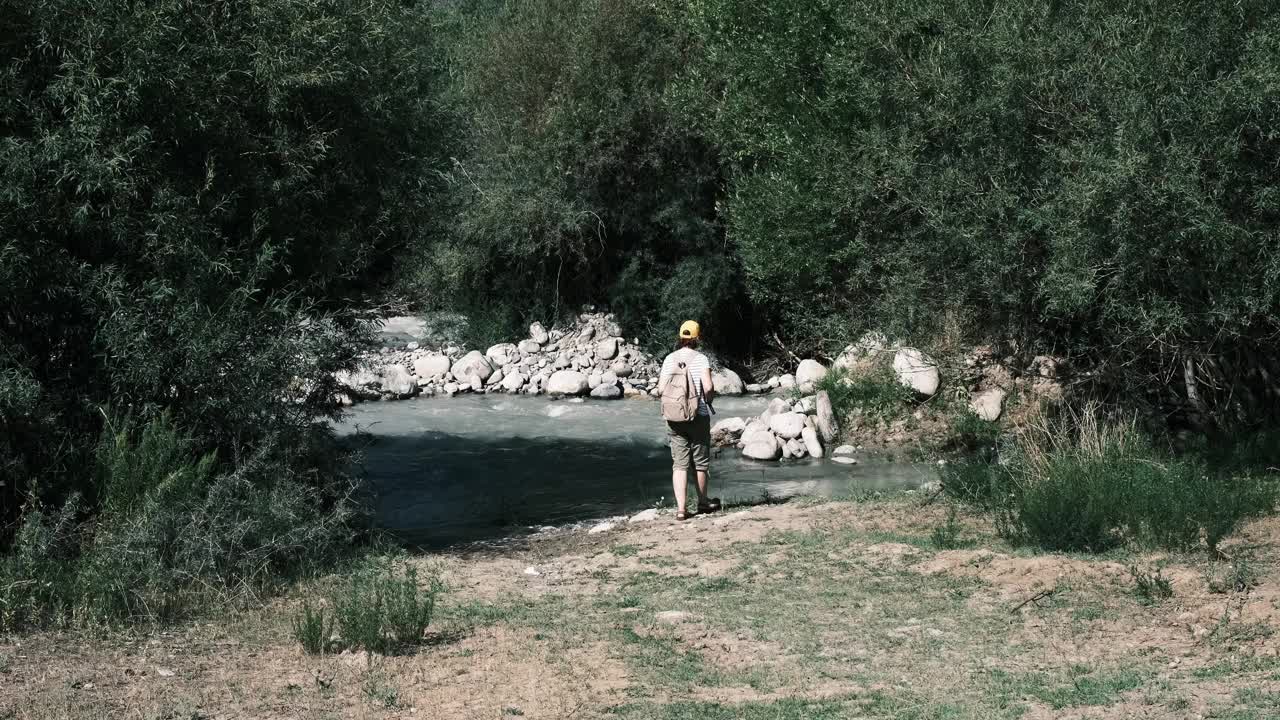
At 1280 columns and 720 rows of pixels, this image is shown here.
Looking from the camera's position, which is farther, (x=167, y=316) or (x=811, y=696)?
(x=167, y=316)

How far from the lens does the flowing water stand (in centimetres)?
1466

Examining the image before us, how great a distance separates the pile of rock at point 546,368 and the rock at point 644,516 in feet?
38.7

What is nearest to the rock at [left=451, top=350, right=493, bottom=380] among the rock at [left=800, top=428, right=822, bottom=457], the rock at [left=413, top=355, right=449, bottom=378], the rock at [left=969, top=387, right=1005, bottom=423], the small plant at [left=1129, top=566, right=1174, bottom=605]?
the rock at [left=413, top=355, right=449, bottom=378]

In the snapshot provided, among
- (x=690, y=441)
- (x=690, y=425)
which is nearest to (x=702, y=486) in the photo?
(x=690, y=441)

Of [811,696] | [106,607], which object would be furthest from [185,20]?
[811,696]

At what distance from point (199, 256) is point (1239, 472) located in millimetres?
9604

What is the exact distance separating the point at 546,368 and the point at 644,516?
46.4 feet

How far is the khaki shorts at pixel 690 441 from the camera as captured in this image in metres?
12.6

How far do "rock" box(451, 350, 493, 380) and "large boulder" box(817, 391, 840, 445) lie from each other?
9.93 m

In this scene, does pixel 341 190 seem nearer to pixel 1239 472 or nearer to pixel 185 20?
pixel 185 20

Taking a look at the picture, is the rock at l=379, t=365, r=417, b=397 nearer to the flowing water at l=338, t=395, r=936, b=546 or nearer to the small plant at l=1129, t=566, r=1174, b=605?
the flowing water at l=338, t=395, r=936, b=546

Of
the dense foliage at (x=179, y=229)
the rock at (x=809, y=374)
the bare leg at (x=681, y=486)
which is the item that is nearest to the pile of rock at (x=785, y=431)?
the rock at (x=809, y=374)

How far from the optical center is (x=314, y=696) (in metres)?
6.59

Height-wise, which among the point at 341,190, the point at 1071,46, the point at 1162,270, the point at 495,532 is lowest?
the point at 495,532
